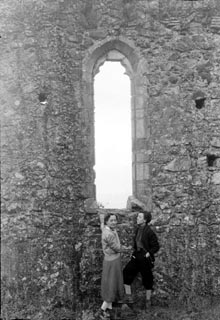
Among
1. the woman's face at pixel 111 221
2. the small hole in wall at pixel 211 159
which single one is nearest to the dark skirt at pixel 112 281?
the woman's face at pixel 111 221

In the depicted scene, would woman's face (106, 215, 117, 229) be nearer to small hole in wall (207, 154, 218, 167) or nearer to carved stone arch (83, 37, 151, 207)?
carved stone arch (83, 37, 151, 207)

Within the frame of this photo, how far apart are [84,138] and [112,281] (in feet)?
8.51

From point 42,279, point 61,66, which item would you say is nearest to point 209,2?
point 61,66

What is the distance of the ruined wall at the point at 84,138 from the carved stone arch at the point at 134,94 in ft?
0.14

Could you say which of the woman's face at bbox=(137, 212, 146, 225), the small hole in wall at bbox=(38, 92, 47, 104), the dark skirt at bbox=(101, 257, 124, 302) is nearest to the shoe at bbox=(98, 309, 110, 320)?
the dark skirt at bbox=(101, 257, 124, 302)

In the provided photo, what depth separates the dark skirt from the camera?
7930 mm

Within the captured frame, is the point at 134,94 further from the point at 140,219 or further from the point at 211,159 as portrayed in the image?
the point at 140,219

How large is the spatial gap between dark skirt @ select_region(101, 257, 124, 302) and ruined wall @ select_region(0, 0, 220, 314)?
66 cm

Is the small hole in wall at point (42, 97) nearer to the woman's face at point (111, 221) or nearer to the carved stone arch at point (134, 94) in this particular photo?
the carved stone arch at point (134, 94)

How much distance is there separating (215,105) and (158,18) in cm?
195

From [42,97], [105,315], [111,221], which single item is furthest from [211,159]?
[105,315]

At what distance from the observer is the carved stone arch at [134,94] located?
928cm

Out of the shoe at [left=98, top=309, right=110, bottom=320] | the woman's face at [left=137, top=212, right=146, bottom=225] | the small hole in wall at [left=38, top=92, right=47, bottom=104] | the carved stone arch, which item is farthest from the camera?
the carved stone arch

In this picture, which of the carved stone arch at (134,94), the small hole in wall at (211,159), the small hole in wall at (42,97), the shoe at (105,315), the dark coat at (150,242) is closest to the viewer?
the shoe at (105,315)
